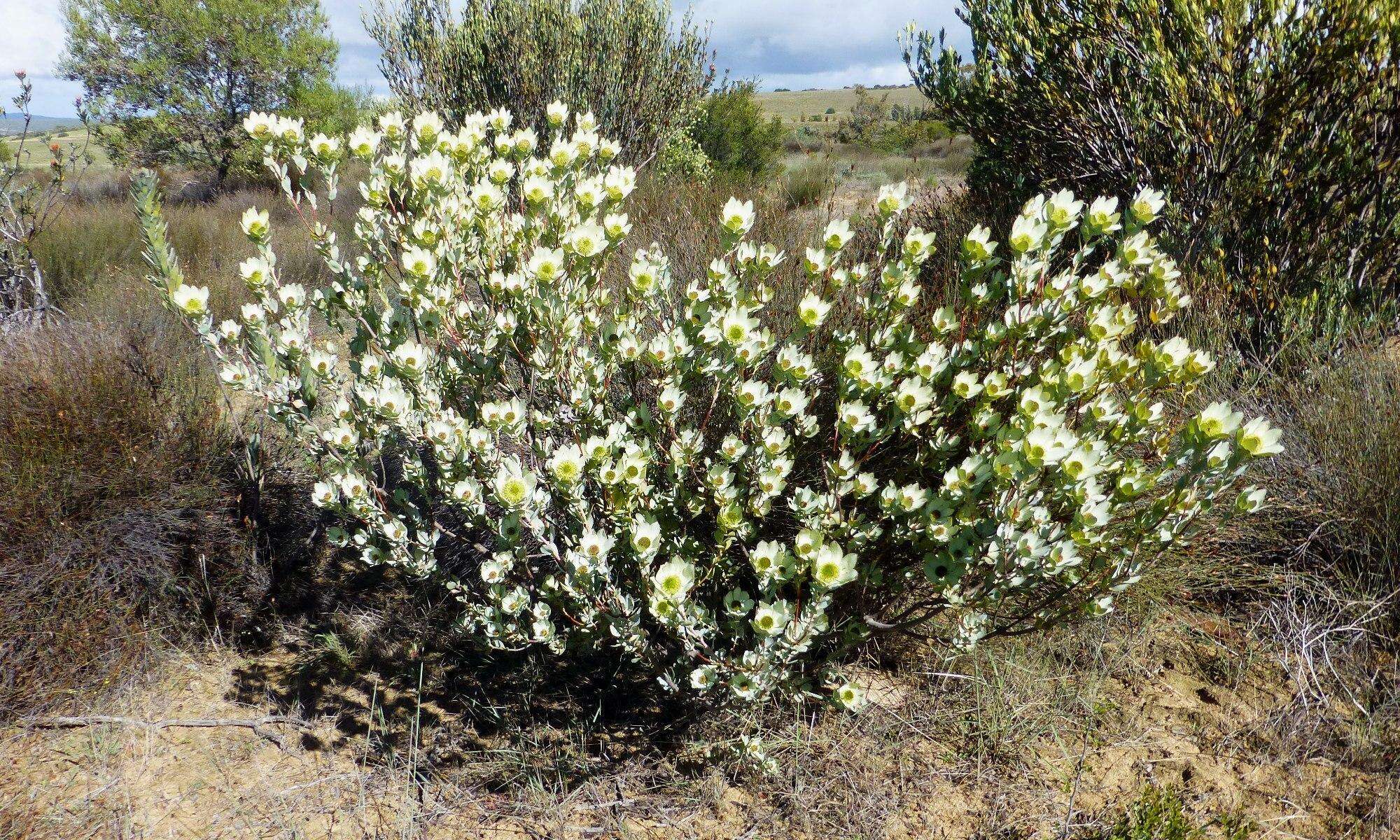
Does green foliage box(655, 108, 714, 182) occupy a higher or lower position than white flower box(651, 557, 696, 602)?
higher

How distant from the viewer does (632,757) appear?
2.28 metres

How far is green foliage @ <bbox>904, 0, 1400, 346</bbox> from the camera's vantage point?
3453mm

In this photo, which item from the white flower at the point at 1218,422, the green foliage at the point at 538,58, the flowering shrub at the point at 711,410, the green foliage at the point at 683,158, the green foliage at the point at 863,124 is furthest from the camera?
the green foliage at the point at 863,124

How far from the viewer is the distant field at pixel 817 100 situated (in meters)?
56.4

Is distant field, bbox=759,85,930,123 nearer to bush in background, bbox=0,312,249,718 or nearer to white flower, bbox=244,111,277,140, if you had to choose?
bush in background, bbox=0,312,249,718

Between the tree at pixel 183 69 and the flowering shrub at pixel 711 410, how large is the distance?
525 inches

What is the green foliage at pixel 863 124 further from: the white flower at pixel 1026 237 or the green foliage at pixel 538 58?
the white flower at pixel 1026 237

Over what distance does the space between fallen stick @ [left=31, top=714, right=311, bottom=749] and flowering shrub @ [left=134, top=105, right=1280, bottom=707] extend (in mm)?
830

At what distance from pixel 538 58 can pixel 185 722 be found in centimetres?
689

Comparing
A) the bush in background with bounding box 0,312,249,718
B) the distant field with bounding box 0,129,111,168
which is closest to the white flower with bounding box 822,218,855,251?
the bush in background with bounding box 0,312,249,718

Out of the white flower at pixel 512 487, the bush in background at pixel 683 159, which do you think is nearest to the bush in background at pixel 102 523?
the white flower at pixel 512 487

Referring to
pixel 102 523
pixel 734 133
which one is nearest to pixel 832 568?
pixel 102 523

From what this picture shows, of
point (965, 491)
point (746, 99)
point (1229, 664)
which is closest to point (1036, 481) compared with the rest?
point (965, 491)

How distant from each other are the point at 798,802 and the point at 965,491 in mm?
1004
